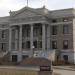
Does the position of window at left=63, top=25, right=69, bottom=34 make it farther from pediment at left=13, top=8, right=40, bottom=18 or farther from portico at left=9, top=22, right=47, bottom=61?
pediment at left=13, top=8, right=40, bottom=18

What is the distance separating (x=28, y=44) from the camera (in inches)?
2795

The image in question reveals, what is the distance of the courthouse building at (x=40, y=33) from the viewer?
6550 cm

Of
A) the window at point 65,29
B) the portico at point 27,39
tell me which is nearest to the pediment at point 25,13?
the portico at point 27,39

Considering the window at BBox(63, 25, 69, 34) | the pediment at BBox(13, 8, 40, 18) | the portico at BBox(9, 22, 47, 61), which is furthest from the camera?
the pediment at BBox(13, 8, 40, 18)

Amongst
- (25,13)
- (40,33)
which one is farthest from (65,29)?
(25,13)

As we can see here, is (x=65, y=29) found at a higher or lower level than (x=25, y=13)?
lower

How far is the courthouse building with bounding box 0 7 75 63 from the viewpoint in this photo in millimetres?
65500

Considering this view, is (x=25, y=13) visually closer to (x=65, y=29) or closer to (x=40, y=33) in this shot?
(x=40, y=33)

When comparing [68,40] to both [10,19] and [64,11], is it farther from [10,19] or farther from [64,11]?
[10,19]

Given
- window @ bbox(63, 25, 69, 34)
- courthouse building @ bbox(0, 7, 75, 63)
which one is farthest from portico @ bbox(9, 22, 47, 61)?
window @ bbox(63, 25, 69, 34)

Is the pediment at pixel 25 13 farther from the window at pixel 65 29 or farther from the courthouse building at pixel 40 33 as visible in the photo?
the window at pixel 65 29

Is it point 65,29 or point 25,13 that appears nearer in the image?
point 65,29

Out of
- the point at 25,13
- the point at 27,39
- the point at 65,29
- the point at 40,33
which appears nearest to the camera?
the point at 65,29

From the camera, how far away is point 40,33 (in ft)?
227
